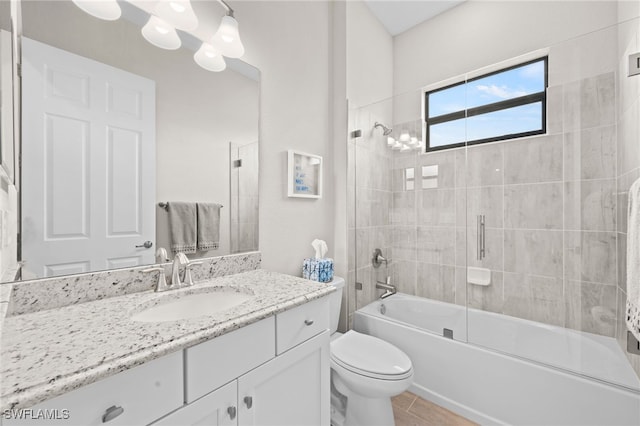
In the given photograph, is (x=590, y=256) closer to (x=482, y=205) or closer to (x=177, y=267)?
(x=482, y=205)

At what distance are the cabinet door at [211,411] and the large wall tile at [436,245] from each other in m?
1.88

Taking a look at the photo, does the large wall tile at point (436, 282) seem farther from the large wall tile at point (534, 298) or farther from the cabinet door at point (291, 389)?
the cabinet door at point (291, 389)

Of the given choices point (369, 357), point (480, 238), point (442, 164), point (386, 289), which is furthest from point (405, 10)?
point (369, 357)

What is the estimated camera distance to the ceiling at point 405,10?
2396 mm

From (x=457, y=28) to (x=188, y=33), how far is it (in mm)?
2374

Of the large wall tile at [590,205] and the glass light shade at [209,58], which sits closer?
the glass light shade at [209,58]

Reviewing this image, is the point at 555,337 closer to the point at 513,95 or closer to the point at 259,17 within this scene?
the point at 513,95

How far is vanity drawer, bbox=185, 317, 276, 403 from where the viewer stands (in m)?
0.72

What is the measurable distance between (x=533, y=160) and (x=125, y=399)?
2497mm

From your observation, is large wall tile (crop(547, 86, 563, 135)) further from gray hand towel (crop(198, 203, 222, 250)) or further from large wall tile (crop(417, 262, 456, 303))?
gray hand towel (crop(198, 203, 222, 250))

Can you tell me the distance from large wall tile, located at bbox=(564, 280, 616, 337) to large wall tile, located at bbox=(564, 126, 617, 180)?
2.19 ft

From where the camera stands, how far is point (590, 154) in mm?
1626

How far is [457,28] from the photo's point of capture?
2.45 metres

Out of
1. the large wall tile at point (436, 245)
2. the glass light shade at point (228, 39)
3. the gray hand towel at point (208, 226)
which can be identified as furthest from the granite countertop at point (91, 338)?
the large wall tile at point (436, 245)
